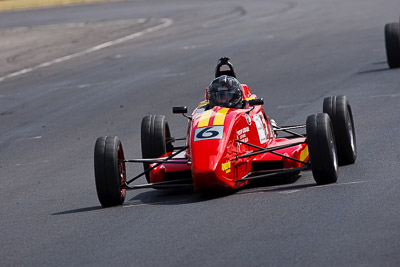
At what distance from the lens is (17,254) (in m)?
9.07

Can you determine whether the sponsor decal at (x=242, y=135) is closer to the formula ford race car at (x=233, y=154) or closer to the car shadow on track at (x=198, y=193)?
the formula ford race car at (x=233, y=154)

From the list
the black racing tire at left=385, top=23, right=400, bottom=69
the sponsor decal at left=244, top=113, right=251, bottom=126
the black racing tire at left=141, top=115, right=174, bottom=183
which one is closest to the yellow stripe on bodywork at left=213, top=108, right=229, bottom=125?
the sponsor decal at left=244, top=113, right=251, bottom=126

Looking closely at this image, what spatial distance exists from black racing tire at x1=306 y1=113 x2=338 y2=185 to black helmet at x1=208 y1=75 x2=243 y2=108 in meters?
1.35

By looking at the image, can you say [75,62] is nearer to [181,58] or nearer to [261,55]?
[181,58]

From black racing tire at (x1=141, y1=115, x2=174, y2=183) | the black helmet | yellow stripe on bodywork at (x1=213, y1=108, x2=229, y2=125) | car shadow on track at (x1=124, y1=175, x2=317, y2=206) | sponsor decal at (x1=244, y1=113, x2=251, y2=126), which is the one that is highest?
the black helmet

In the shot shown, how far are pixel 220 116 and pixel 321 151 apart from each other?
123 centimetres

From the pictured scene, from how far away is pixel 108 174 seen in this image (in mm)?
10680

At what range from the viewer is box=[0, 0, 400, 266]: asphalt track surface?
8.58 m

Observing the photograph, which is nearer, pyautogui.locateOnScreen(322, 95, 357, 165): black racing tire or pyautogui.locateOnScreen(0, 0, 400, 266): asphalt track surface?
pyautogui.locateOnScreen(0, 0, 400, 266): asphalt track surface

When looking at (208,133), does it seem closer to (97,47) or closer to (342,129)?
(342,129)

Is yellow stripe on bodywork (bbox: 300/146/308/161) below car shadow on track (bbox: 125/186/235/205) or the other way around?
the other way around

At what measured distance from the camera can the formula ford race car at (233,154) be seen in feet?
34.4

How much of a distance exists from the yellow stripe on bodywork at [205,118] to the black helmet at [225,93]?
561 mm

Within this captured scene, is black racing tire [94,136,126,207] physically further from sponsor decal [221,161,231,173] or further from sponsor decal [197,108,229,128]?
sponsor decal [221,161,231,173]
